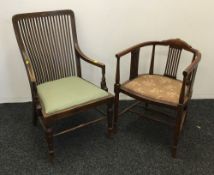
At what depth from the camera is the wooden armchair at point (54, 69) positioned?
1.72 m

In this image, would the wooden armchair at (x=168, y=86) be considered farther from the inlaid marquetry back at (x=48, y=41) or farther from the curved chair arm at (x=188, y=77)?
the inlaid marquetry back at (x=48, y=41)

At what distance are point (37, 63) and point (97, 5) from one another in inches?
27.4

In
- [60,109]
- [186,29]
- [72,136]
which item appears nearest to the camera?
[60,109]

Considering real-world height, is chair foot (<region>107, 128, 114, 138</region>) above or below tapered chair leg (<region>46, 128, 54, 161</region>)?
below

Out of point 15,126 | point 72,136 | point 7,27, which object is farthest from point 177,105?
point 7,27

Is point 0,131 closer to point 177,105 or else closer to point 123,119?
point 123,119

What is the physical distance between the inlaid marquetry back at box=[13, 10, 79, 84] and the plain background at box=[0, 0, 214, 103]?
168 mm

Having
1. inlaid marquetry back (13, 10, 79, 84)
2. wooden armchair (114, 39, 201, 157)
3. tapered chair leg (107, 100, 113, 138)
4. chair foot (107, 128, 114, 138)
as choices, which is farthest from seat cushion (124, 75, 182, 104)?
inlaid marquetry back (13, 10, 79, 84)

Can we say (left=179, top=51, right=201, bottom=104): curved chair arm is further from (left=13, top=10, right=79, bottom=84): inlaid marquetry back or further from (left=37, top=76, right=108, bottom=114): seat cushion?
(left=13, top=10, right=79, bottom=84): inlaid marquetry back

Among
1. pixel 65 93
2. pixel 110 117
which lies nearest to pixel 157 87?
pixel 110 117

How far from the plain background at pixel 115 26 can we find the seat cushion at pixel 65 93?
0.50m

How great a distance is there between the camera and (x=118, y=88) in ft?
6.37

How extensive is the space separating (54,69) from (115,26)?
2.14ft

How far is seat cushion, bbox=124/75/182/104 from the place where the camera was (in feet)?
5.91
